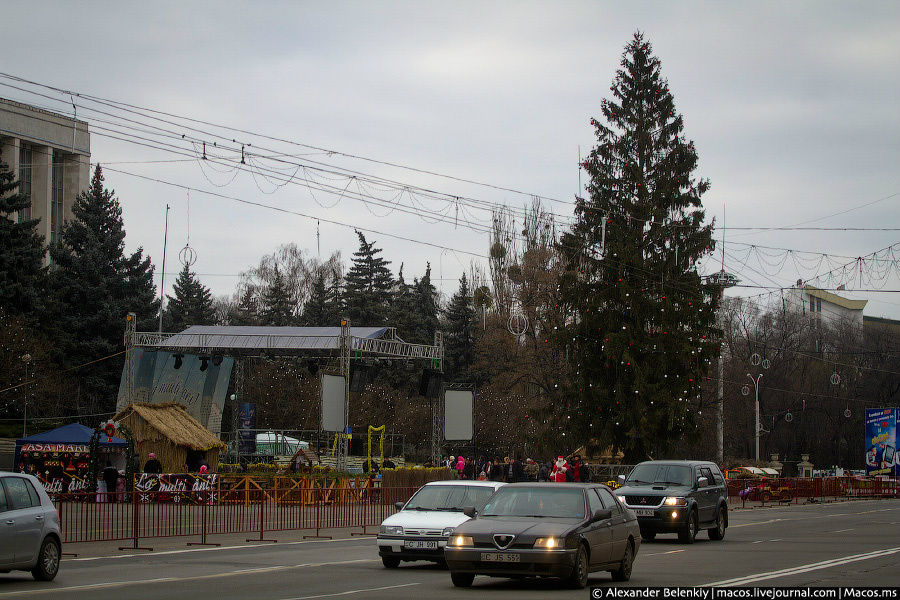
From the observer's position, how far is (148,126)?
2369 centimetres

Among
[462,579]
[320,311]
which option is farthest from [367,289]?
[462,579]

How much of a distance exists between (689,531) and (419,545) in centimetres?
803

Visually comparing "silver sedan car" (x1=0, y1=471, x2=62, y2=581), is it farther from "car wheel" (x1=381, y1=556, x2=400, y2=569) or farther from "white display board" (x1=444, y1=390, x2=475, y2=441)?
"white display board" (x1=444, y1=390, x2=475, y2=441)

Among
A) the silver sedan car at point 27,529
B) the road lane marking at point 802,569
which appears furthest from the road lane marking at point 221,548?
the road lane marking at point 802,569

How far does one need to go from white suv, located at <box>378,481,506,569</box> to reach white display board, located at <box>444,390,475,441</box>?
48.1ft

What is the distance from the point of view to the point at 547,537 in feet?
39.8

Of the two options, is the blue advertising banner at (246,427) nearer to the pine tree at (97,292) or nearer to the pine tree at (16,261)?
the pine tree at (16,261)

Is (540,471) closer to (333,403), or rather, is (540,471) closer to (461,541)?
(333,403)

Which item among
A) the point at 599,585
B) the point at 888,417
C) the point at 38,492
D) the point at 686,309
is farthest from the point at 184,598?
the point at 888,417

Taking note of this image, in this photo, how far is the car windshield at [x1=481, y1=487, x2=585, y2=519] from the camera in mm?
13125

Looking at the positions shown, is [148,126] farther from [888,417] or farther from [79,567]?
[888,417]

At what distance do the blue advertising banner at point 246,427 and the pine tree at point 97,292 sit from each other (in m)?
16.5

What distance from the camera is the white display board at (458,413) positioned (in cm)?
3250

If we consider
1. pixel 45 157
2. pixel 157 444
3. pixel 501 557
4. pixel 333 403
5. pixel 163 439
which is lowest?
pixel 157 444
